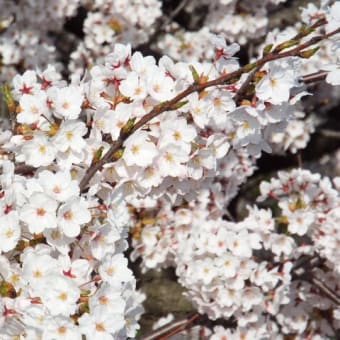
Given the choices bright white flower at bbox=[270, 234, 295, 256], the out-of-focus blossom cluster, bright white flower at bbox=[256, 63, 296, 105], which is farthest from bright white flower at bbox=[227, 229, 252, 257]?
bright white flower at bbox=[256, 63, 296, 105]

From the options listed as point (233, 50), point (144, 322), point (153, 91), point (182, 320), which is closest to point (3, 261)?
point (153, 91)

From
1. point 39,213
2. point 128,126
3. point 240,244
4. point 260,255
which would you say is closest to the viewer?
point 39,213

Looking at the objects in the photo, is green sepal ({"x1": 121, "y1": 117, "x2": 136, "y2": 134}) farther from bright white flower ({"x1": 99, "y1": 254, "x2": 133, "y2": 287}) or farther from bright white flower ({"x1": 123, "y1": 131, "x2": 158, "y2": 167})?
bright white flower ({"x1": 99, "y1": 254, "x2": 133, "y2": 287})

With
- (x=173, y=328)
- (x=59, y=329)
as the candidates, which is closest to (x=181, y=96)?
(x=59, y=329)

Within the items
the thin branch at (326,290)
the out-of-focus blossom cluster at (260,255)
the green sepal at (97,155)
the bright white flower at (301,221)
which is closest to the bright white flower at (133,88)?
the green sepal at (97,155)

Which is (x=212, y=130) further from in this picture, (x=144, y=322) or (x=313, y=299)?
(x=144, y=322)

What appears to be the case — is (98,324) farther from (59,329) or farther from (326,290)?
(326,290)

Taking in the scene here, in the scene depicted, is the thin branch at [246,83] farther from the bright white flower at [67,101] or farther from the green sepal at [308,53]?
the bright white flower at [67,101]
